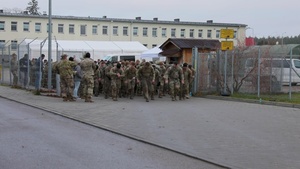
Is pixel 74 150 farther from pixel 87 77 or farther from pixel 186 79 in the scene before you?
pixel 186 79

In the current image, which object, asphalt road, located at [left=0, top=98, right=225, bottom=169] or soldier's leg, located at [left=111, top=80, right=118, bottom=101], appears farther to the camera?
soldier's leg, located at [left=111, top=80, right=118, bottom=101]

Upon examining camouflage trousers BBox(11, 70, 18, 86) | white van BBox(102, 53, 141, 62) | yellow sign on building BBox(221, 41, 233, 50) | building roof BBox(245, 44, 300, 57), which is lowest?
camouflage trousers BBox(11, 70, 18, 86)

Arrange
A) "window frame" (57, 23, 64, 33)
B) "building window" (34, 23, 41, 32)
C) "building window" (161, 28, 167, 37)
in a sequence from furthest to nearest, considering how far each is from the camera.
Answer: "building window" (161, 28, 167, 37) → "window frame" (57, 23, 64, 33) → "building window" (34, 23, 41, 32)

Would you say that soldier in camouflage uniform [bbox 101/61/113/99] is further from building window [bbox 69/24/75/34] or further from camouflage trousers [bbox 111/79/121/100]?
building window [bbox 69/24/75/34]

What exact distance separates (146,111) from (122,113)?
1.04 metres

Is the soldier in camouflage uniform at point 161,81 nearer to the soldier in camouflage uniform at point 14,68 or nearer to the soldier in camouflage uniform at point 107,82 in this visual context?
the soldier in camouflage uniform at point 107,82

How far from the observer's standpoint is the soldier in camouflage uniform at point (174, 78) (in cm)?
1930

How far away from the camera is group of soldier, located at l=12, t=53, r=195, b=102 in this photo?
17781mm

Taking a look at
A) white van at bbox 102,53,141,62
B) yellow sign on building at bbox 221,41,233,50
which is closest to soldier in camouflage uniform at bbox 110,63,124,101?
yellow sign on building at bbox 221,41,233,50

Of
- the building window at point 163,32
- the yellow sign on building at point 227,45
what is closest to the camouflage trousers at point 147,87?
the yellow sign on building at point 227,45

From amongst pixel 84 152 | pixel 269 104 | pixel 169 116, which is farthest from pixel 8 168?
pixel 269 104

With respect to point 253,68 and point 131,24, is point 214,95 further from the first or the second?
point 131,24

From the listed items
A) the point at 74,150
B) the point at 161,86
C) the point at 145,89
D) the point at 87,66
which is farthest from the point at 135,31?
the point at 74,150

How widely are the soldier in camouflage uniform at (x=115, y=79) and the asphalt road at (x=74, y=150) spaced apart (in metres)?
7.02
